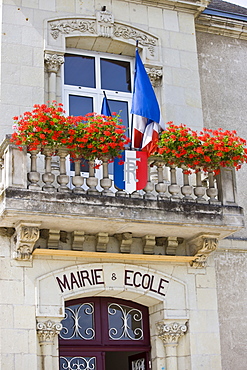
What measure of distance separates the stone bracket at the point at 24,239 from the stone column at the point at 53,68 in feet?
7.30

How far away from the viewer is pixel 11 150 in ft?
29.0

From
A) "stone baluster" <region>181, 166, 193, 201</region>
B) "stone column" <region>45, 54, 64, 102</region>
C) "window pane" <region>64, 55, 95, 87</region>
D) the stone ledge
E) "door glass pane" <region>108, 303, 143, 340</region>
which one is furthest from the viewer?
"window pane" <region>64, 55, 95, 87</region>

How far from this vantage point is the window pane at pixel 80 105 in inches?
417

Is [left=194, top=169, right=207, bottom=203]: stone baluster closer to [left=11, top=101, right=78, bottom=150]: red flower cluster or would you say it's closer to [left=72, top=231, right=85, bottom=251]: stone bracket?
[left=72, top=231, right=85, bottom=251]: stone bracket

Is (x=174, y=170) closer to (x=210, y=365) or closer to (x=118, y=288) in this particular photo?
(x=118, y=288)

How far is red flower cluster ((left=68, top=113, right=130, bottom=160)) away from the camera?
8953 mm

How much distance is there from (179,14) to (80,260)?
456cm

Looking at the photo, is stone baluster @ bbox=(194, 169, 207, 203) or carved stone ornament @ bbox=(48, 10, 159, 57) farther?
carved stone ornament @ bbox=(48, 10, 159, 57)

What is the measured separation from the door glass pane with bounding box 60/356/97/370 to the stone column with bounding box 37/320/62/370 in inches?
19.1

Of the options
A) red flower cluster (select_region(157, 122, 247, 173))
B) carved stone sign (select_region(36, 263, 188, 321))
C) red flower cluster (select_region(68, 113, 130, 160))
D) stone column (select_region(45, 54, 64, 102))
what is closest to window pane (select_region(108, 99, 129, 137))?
stone column (select_region(45, 54, 64, 102))

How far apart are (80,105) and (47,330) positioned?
3.51m

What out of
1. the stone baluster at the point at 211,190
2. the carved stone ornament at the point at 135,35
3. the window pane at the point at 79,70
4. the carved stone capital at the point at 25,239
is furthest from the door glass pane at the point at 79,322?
the carved stone ornament at the point at 135,35

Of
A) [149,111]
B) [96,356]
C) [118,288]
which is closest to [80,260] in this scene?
[118,288]

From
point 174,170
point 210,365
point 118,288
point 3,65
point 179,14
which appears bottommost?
point 210,365
